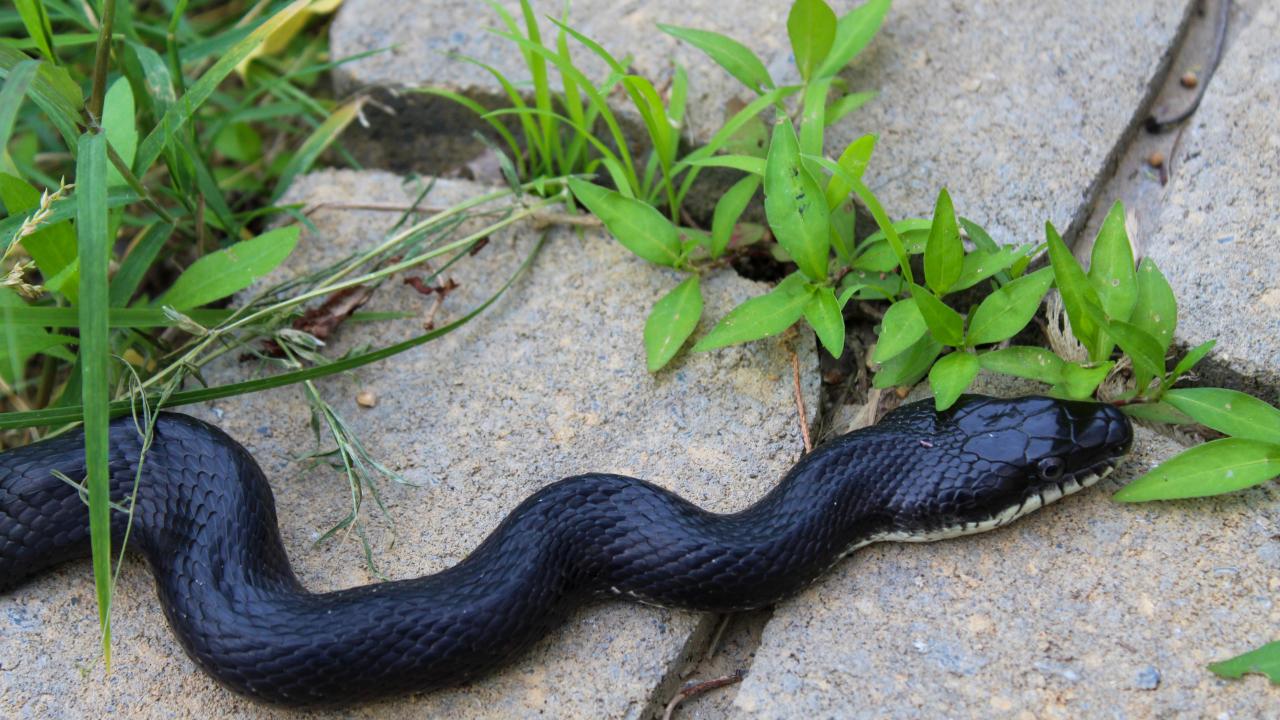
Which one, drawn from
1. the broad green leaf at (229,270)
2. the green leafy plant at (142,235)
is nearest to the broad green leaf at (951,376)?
the green leafy plant at (142,235)

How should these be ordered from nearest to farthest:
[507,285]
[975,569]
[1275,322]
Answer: [975,569] < [1275,322] < [507,285]

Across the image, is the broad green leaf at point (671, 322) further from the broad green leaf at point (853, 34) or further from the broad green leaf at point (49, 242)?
the broad green leaf at point (49, 242)

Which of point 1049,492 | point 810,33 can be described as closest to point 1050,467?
point 1049,492

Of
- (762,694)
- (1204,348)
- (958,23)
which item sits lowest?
(762,694)

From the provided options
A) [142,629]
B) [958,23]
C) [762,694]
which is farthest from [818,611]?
[958,23]

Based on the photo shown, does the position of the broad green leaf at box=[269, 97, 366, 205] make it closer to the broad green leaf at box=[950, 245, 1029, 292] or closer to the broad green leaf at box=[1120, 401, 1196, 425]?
the broad green leaf at box=[950, 245, 1029, 292]

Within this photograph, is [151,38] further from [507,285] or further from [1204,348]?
[1204,348]

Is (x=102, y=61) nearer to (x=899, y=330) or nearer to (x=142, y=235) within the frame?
(x=142, y=235)
